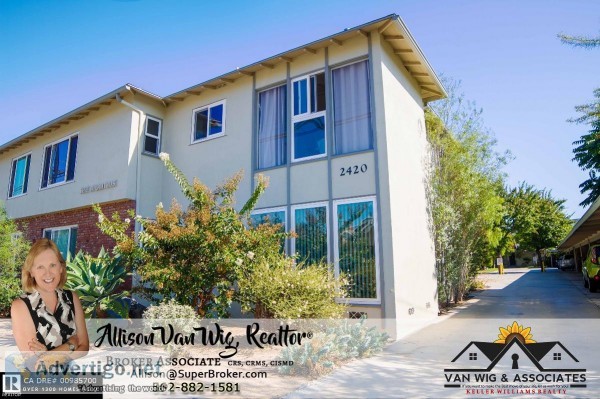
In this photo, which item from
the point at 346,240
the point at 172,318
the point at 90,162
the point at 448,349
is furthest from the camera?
the point at 90,162

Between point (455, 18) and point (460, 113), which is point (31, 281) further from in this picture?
point (460, 113)

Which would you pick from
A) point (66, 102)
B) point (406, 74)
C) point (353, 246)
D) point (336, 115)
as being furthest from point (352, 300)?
point (66, 102)

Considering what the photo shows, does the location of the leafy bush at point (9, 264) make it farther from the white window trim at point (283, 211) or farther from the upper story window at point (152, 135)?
the white window trim at point (283, 211)

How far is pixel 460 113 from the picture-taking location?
13094 millimetres

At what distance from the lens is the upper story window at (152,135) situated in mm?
12531

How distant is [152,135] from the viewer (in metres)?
12.7

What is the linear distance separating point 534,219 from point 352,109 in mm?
39990

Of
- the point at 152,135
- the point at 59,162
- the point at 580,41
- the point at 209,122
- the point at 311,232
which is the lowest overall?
the point at 311,232


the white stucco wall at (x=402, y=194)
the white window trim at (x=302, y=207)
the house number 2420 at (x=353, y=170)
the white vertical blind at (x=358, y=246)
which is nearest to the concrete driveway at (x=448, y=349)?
the white stucco wall at (x=402, y=194)

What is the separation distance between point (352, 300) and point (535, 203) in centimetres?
4280

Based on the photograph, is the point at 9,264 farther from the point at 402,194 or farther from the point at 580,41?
the point at 580,41

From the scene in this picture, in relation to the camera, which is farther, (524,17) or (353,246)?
(524,17)

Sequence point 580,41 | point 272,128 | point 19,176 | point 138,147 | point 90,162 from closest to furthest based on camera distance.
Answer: point 272,128
point 580,41
point 138,147
point 90,162
point 19,176

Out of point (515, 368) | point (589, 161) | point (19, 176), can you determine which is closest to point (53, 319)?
point (515, 368)
